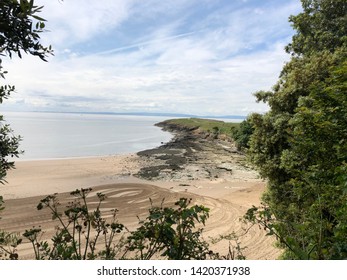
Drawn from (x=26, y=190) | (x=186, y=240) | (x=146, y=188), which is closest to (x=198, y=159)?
(x=146, y=188)

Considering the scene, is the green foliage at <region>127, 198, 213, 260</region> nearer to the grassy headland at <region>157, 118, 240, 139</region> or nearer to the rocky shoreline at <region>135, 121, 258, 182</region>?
the rocky shoreline at <region>135, 121, 258, 182</region>

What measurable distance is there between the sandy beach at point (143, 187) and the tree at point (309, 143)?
2872 mm

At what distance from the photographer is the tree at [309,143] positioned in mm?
3381

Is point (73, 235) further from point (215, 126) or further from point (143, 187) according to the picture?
point (215, 126)

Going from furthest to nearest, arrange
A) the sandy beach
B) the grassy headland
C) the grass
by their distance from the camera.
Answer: the grass < the grassy headland < the sandy beach

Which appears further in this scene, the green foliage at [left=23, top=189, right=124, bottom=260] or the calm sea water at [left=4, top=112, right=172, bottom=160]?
the calm sea water at [left=4, top=112, right=172, bottom=160]

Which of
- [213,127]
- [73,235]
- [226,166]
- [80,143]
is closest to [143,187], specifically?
[226,166]

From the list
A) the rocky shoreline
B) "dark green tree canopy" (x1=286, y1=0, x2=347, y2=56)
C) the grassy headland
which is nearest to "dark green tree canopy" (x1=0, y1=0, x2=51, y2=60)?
"dark green tree canopy" (x1=286, y1=0, x2=347, y2=56)

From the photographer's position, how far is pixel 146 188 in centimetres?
2223

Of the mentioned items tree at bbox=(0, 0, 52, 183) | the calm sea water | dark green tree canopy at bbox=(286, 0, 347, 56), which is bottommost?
the calm sea water

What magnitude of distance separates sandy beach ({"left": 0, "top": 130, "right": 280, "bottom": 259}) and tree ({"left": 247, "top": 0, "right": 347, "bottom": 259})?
2.87m

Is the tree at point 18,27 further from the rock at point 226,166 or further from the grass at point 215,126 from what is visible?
the grass at point 215,126

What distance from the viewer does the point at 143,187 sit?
2248cm

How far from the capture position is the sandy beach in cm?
1421
